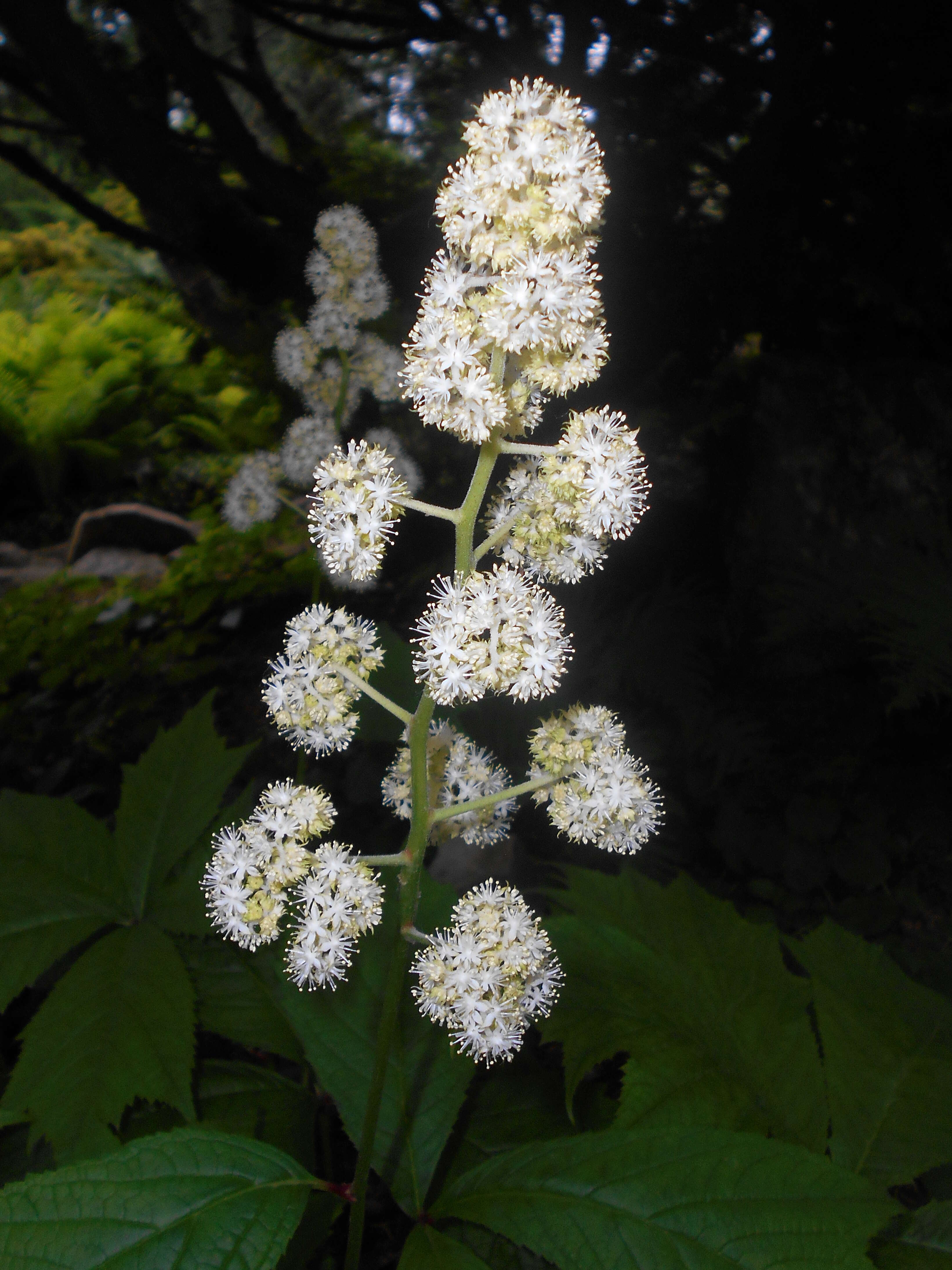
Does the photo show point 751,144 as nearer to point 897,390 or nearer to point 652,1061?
point 897,390

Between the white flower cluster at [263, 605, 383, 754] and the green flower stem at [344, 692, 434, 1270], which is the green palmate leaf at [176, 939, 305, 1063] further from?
the white flower cluster at [263, 605, 383, 754]

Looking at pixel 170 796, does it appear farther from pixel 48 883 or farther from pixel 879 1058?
pixel 879 1058

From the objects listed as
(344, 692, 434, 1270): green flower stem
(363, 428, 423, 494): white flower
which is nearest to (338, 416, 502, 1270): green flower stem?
(344, 692, 434, 1270): green flower stem

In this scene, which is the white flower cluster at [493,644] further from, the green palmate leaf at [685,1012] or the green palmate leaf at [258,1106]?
the green palmate leaf at [258,1106]

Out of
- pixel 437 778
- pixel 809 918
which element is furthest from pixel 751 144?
pixel 437 778

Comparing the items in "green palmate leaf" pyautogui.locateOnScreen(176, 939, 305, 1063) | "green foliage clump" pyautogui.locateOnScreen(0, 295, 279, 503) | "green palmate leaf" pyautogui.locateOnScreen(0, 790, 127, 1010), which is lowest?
"green foliage clump" pyautogui.locateOnScreen(0, 295, 279, 503)

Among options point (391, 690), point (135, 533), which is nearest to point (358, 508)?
point (391, 690)
